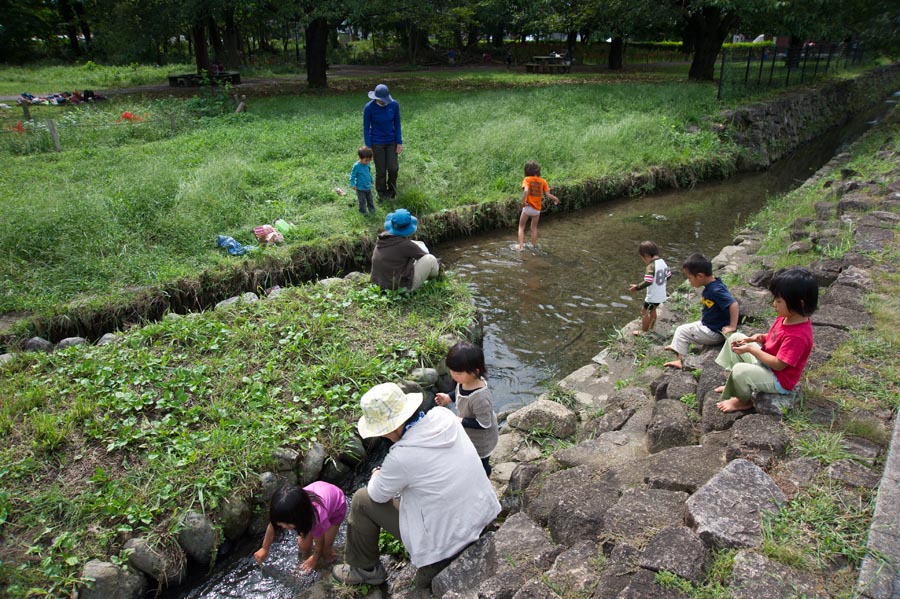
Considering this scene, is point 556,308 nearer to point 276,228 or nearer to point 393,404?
point 276,228

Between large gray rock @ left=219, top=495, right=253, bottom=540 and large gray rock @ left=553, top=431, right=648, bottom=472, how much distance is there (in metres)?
2.45

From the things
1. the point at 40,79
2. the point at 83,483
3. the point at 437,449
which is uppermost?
the point at 40,79

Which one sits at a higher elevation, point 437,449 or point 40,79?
point 40,79

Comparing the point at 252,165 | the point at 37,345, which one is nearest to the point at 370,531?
the point at 37,345

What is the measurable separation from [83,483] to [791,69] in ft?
83.9

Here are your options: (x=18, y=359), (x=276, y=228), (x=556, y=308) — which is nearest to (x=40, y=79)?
(x=276, y=228)

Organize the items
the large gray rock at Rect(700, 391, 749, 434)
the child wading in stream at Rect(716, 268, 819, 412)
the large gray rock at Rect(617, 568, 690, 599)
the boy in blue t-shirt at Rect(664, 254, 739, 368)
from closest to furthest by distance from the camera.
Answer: the large gray rock at Rect(617, 568, 690, 599)
the child wading in stream at Rect(716, 268, 819, 412)
the large gray rock at Rect(700, 391, 749, 434)
the boy in blue t-shirt at Rect(664, 254, 739, 368)

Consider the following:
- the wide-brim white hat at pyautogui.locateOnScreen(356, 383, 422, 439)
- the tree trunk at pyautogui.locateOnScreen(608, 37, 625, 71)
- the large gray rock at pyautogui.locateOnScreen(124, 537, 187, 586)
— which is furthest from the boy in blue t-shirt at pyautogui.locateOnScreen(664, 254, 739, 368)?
the tree trunk at pyautogui.locateOnScreen(608, 37, 625, 71)

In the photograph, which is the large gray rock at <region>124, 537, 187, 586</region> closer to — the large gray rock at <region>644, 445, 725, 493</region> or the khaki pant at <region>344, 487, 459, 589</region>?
the khaki pant at <region>344, 487, 459, 589</region>

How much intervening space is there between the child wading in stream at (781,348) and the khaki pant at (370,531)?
7.79ft

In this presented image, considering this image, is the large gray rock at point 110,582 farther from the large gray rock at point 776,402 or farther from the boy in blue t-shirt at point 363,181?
the boy in blue t-shirt at point 363,181

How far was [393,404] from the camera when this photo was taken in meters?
3.47

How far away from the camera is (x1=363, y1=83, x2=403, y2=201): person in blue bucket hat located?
32.0 feet

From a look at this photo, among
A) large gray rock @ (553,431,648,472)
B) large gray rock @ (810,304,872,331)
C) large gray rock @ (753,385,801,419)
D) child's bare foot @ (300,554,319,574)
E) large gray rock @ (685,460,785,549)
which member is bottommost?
child's bare foot @ (300,554,319,574)
